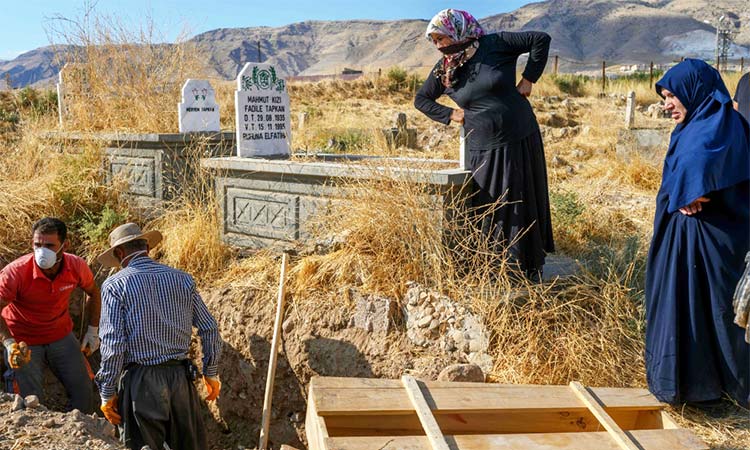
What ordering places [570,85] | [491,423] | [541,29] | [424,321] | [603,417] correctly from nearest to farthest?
[603,417], [491,423], [424,321], [570,85], [541,29]

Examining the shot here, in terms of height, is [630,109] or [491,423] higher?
[630,109]

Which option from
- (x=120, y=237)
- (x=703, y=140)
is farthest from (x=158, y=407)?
(x=703, y=140)

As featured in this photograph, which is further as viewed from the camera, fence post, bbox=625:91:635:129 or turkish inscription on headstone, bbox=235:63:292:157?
fence post, bbox=625:91:635:129

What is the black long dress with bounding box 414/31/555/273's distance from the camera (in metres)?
4.31

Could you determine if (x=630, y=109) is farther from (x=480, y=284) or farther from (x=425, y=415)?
(x=425, y=415)

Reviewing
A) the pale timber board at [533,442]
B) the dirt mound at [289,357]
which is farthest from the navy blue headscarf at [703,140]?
the dirt mound at [289,357]

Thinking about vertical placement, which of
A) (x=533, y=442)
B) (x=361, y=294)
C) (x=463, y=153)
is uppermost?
(x=463, y=153)

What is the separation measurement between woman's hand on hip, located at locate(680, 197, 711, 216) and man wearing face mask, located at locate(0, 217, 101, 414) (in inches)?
159

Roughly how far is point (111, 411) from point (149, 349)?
0.44 m

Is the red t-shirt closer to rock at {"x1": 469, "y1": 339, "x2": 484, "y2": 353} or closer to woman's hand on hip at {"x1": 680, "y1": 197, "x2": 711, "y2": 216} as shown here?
rock at {"x1": 469, "y1": 339, "x2": 484, "y2": 353}

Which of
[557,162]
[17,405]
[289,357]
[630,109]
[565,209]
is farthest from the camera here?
[630,109]

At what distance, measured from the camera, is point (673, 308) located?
136 inches

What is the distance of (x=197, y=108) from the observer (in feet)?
22.7

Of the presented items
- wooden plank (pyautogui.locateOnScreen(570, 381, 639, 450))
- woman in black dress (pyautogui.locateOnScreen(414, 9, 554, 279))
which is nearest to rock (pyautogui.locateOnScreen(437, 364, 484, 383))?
wooden plank (pyautogui.locateOnScreen(570, 381, 639, 450))
